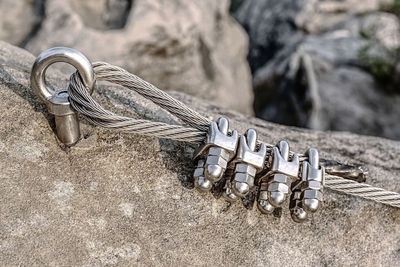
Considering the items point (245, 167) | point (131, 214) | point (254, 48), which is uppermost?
point (245, 167)

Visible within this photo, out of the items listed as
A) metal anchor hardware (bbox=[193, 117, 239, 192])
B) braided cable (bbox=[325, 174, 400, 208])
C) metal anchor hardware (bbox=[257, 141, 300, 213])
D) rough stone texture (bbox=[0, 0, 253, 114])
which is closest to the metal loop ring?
metal anchor hardware (bbox=[193, 117, 239, 192])

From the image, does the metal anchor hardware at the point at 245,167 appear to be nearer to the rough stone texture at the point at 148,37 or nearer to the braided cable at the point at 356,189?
the braided cable at the point at 356,189

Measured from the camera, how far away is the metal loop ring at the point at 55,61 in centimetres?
75

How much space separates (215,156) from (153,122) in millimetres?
157

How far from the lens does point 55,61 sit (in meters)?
0.76

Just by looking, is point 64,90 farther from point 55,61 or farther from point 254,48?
point 254,48

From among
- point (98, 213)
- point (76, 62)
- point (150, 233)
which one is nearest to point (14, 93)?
point (76, 62)

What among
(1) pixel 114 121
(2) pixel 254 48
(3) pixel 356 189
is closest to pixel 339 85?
(2) pixel 254 48

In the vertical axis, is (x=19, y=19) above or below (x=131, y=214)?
below

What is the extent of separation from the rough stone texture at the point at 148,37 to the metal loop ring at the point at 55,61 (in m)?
1.14

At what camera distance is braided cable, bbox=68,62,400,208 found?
0.80 meters

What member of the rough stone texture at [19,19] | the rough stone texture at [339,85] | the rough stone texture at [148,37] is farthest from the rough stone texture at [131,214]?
the rough stone texture at [339,85]

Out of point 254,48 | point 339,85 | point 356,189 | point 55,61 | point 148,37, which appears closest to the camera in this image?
point 55,61

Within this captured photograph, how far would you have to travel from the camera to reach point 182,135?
0.83 metres
